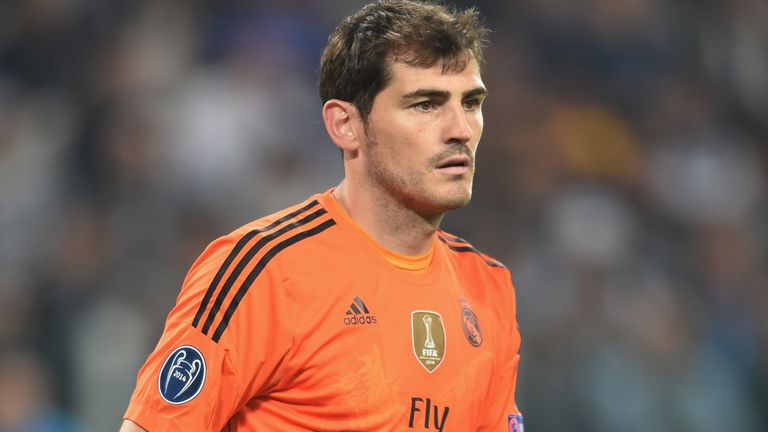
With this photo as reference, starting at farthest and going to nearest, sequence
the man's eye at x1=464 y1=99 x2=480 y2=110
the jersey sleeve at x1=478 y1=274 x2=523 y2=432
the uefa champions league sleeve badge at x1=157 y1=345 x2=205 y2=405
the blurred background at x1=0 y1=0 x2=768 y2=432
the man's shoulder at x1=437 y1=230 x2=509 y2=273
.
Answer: the blurred background at x1=0 y1=0 x2=768 y2=432
the man's shoulder at x1=437 y1=230 x2=509 y2=273
the jersey sleeve at x1=478 y1=274 x2=523 y2=432
the man's eye at x1=464 y1=99 x2=480 y2=110
the uefa champions league sleeve badge at x1=157 y1=345 x2=205 y2=405

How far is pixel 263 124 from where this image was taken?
23.3ft

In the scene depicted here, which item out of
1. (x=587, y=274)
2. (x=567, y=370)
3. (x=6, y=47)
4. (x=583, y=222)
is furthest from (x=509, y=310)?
(x=6, y=47)

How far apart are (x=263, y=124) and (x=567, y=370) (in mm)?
2418

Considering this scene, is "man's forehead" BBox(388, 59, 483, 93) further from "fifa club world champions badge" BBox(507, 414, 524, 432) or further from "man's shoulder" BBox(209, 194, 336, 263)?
"fifa club world champions badge" BBox(507, 414, 524, 432)

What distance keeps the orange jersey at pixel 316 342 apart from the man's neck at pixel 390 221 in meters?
0.04

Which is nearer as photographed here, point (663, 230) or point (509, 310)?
point (509, 310)

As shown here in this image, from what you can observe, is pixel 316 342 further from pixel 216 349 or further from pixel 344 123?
pixel 344 123

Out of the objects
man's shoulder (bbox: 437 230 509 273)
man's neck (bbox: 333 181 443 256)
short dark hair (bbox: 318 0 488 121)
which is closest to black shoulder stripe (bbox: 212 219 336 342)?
man's neck (bbox: 333 181 443 256)

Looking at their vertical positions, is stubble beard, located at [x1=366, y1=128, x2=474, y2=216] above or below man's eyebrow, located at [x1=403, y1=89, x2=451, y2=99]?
below

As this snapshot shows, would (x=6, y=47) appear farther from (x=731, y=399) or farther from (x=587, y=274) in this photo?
(x=731, y=399)

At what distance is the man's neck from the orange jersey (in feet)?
0.12

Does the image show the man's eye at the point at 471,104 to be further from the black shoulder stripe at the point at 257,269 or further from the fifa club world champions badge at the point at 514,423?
the fifa club world champions badge at the point at 514,423

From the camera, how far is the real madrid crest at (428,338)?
9.57 feet

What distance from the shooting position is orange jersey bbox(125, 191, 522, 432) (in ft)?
8.67
